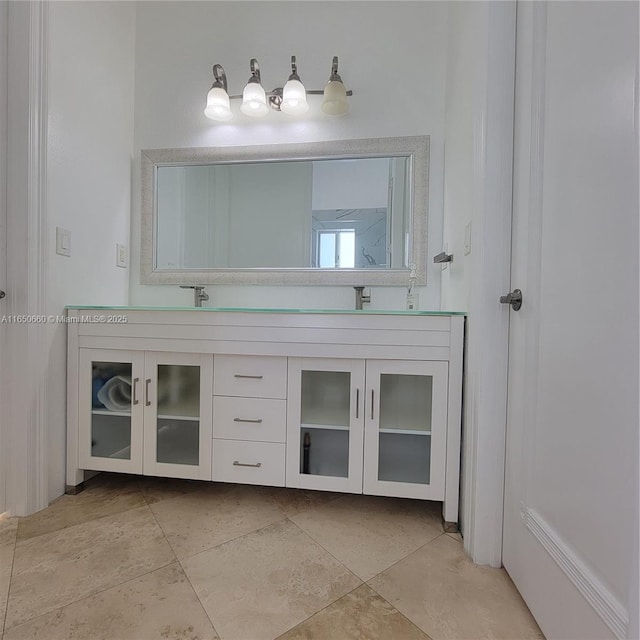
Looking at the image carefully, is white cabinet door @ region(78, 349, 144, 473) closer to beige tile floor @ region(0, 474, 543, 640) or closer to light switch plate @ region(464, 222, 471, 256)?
beige tile floor @ region(0, 474, 543, 640)

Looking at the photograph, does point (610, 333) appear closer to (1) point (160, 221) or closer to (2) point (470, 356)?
(2) point (470, 356)

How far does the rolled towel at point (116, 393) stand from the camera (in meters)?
1.44

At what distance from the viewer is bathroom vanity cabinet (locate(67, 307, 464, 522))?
1.25 meters

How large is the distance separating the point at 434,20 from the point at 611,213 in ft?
5.30

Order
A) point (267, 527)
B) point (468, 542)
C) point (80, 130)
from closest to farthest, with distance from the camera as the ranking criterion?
point (468, 542)
point (267, 527)
point (80, 130)

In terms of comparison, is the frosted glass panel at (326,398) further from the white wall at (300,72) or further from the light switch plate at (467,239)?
the light switch plate at (467,239)

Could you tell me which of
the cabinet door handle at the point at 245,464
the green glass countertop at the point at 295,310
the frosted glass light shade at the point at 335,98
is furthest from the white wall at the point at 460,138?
the cabinet door handle at the point at 245,464

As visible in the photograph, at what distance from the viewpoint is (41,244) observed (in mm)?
1293

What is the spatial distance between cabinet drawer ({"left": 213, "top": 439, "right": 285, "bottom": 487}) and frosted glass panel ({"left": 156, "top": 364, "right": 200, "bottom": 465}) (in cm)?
12

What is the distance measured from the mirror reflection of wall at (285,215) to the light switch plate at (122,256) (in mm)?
148

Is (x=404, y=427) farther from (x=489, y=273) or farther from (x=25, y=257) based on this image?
(x=25, y=257)

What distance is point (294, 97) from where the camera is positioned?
165 cm

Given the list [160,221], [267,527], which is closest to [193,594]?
[267,527]

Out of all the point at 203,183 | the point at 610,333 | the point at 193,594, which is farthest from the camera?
the point at 203,183
